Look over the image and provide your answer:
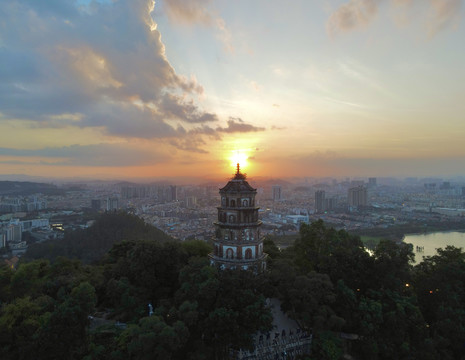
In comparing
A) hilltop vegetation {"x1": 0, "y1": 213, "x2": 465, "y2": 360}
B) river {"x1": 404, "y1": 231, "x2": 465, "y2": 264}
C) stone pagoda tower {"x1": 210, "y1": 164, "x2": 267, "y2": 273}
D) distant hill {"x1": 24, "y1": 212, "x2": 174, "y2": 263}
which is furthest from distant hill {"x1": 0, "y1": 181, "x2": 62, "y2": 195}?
stone pagoda tower {"x1": 210, "y1": 164, "x2": 267, "y2": 273}

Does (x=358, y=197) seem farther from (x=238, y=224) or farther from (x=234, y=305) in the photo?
(x=234, y=305)

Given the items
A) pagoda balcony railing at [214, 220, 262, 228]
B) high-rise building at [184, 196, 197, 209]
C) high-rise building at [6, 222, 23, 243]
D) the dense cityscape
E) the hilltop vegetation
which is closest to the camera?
the hilltop vegetation

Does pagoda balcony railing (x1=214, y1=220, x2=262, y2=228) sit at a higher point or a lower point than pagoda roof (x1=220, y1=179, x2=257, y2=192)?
lower

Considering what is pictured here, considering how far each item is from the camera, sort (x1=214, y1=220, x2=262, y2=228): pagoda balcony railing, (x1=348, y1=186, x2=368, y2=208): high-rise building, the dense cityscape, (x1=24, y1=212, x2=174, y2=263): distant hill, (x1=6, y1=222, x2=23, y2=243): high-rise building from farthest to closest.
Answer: (x1=348, y1=186, x2=368, y2=208): high-rise building → the dense cityscape → (x1=6, y1=222, x2=23, y2=243): high-rise building → (x1=24, y1=212, x2=174, y2=263): distant hill → (x1=214, y1=220, x2=262, y2=228): pagoda balcony railing

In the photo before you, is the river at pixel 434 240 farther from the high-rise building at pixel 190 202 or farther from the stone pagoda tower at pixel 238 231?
the high-rise building at pixel 190 202

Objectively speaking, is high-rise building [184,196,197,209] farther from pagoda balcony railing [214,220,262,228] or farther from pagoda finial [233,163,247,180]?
pagoda balcony railing [214,220,262,228]

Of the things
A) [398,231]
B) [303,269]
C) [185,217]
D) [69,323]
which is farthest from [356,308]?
[185,217]

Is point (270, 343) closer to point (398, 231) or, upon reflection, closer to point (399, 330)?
point (399, 330)
